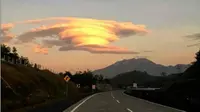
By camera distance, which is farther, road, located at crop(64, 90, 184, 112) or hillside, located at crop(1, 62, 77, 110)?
hillside, located at crop(1, 62, 77, 110)

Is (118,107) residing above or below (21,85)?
below

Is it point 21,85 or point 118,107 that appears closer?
point 118,107

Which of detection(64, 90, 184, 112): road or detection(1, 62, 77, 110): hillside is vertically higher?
detection(1, 62, 77, 110): hillside

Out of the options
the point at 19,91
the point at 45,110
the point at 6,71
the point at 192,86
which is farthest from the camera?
the point at 192,86

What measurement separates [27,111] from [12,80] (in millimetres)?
48762

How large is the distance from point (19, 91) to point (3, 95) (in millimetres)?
8544

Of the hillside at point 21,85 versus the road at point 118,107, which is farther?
the hillside at point 21,85

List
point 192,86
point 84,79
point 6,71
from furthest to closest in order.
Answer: point 84,79 → point 192,86 → point 6,71

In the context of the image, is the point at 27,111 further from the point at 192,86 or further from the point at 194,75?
the point at 194,75

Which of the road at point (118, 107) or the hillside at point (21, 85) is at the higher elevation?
the hillside at point (21, 85)

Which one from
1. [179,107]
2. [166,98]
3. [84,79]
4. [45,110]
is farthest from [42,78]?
[84,79]

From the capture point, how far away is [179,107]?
1041 inches

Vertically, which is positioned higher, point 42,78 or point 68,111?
point 42,78

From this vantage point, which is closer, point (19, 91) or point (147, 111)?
point (147, 111)
